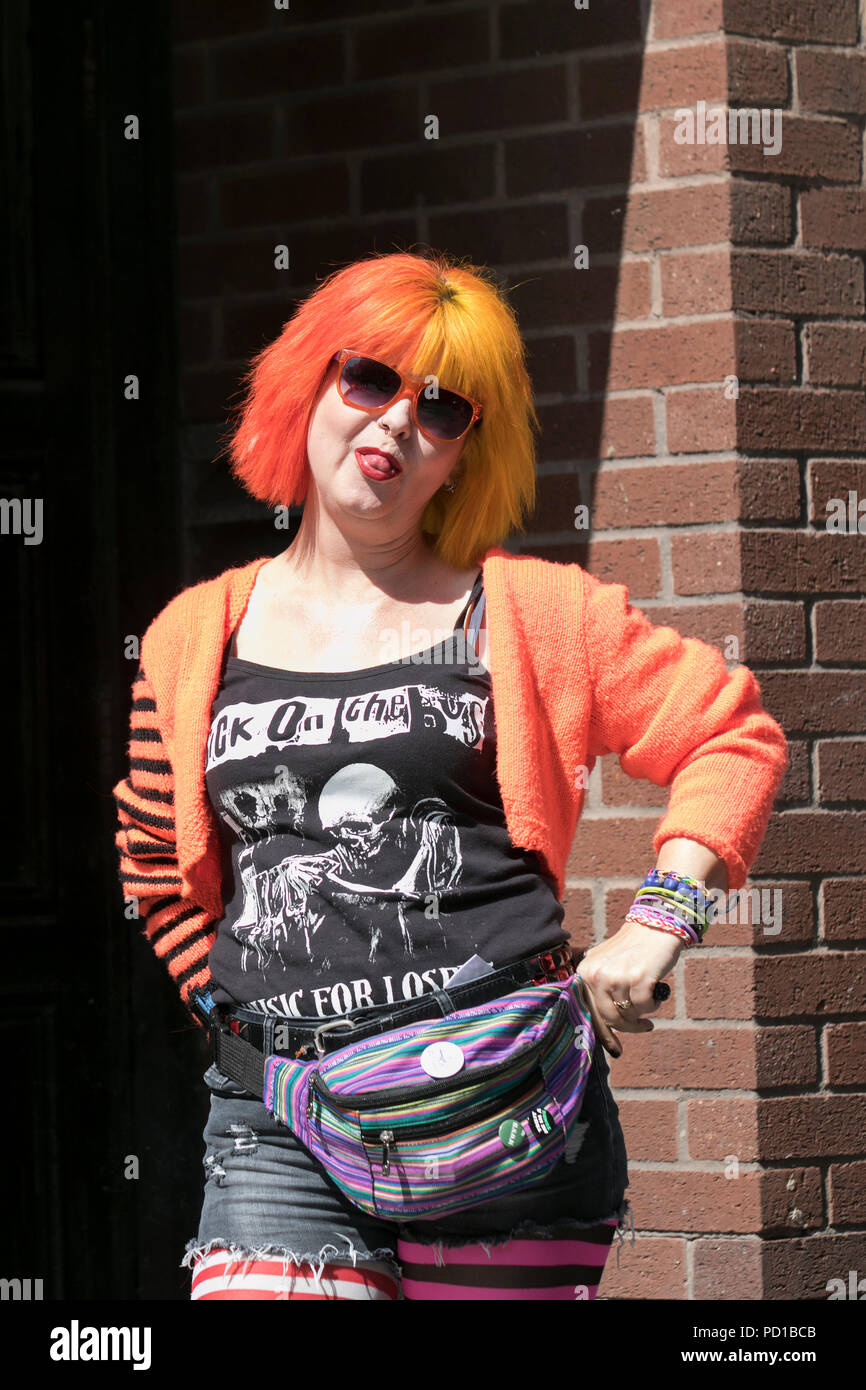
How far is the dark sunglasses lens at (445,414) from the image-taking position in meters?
2.13

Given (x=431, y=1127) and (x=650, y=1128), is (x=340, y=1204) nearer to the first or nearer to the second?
(x=431, y=1127)

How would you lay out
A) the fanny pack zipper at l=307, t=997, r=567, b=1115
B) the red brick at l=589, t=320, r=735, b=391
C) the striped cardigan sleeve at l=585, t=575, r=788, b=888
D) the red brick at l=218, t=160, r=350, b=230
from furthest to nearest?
the red brick at l=218, t=160, r=350, b=230
the red brick at l=589, t=320, r=735, b=391
the striped cardigan sleeve at l=585, t=575, r=788, b=888
the fanny pack zipper at l=307, t=997, r=567, b=1115

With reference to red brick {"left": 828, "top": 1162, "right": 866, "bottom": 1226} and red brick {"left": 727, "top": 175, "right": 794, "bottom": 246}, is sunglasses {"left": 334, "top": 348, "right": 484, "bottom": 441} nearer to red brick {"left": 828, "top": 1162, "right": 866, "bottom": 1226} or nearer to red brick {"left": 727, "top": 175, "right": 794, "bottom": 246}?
red brick {"left": 727, "top": 175, "right": 794, "bottom": 246}

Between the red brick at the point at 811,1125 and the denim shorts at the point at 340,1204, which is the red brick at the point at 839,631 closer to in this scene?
the red brick at the point at 811,1125

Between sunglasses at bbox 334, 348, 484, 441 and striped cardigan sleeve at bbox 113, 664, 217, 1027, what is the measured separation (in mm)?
567

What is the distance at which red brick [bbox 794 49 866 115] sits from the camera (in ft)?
10.0

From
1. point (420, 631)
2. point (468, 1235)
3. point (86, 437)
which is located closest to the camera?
point (468, 1235)

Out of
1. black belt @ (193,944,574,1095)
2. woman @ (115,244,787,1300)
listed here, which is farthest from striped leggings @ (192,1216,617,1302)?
black belt @ (193,944,574,1095)

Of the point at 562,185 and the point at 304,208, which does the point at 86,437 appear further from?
the point at 562,185

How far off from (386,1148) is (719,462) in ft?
5.42

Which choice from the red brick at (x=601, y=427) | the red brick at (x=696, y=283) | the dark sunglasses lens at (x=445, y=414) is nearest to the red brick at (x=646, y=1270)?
the red brick at (x=601, y=427)

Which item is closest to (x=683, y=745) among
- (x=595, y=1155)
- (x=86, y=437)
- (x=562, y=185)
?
(x=595, y=1155)

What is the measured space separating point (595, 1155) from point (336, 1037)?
39cm
